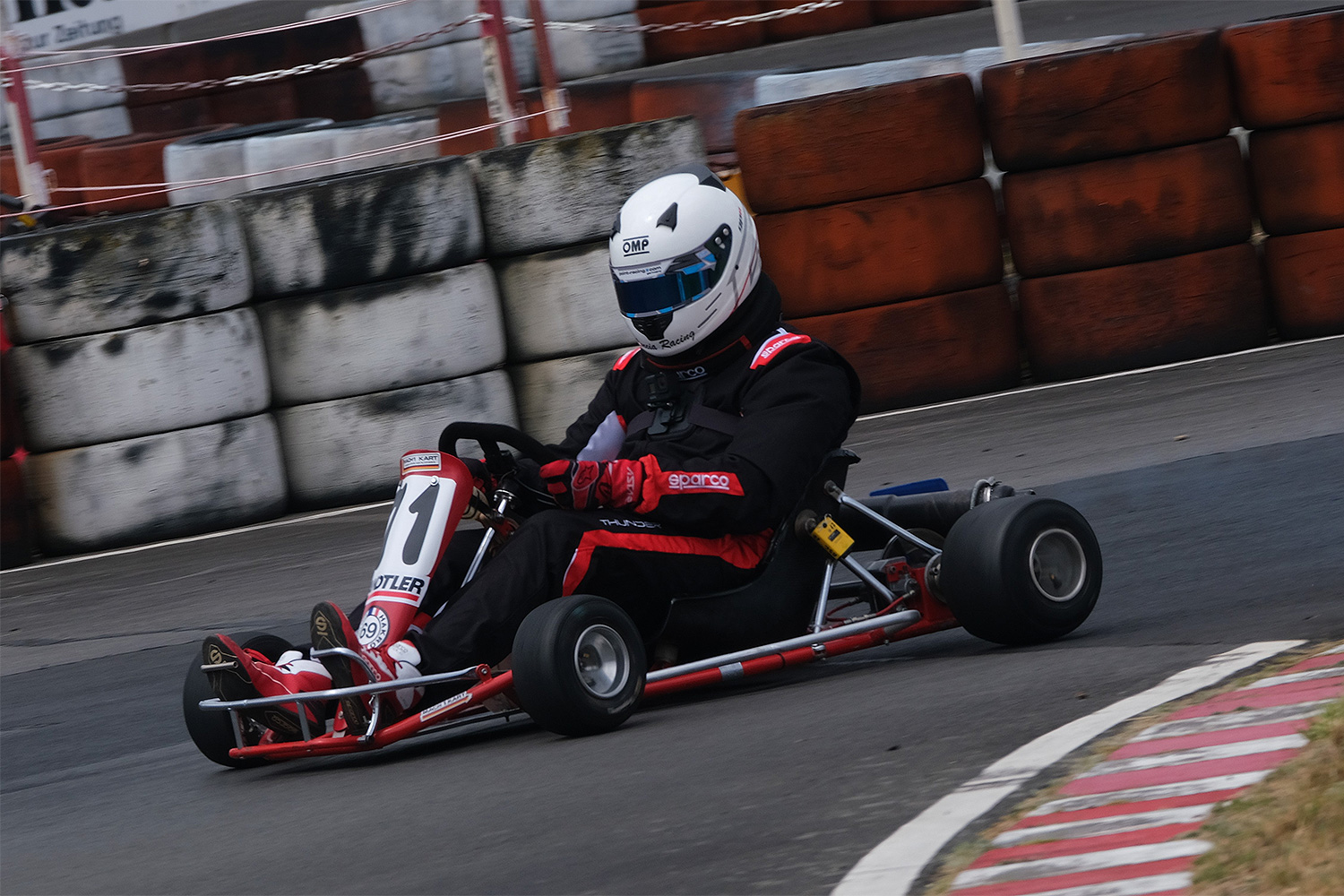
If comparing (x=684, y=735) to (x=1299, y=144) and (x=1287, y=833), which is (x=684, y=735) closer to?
(x=1287, y=833)

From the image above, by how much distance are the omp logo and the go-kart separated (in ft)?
0.88

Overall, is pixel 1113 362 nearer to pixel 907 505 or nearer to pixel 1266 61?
pixel 1266 61

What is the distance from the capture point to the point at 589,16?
50.0 ft

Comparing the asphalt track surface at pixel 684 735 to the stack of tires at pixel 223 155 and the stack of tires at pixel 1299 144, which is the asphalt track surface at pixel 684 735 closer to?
the stack of tires at pixel 1299 144

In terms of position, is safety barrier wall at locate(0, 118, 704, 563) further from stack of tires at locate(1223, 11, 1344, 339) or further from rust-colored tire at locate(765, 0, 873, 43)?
rust-colored tire at locate(765, 0, 873, 43)

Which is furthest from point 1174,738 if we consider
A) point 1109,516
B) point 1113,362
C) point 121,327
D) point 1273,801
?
point 121,327

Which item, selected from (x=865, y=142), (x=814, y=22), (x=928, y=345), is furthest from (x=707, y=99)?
(x=814, y=22)

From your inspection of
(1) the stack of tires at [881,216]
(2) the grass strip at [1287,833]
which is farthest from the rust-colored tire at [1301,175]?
(2) the grass strip at [1287,833]

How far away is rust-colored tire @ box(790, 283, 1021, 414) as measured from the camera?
8.29 metres

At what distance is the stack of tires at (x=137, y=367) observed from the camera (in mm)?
8031

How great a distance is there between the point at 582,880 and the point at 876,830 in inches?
18.8

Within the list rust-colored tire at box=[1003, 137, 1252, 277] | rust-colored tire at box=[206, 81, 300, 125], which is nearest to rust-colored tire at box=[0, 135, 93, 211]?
rust-colored tire at box=[206, 81, 300, 125]

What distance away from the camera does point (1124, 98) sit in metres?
8.10

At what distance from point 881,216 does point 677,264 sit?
381cm
